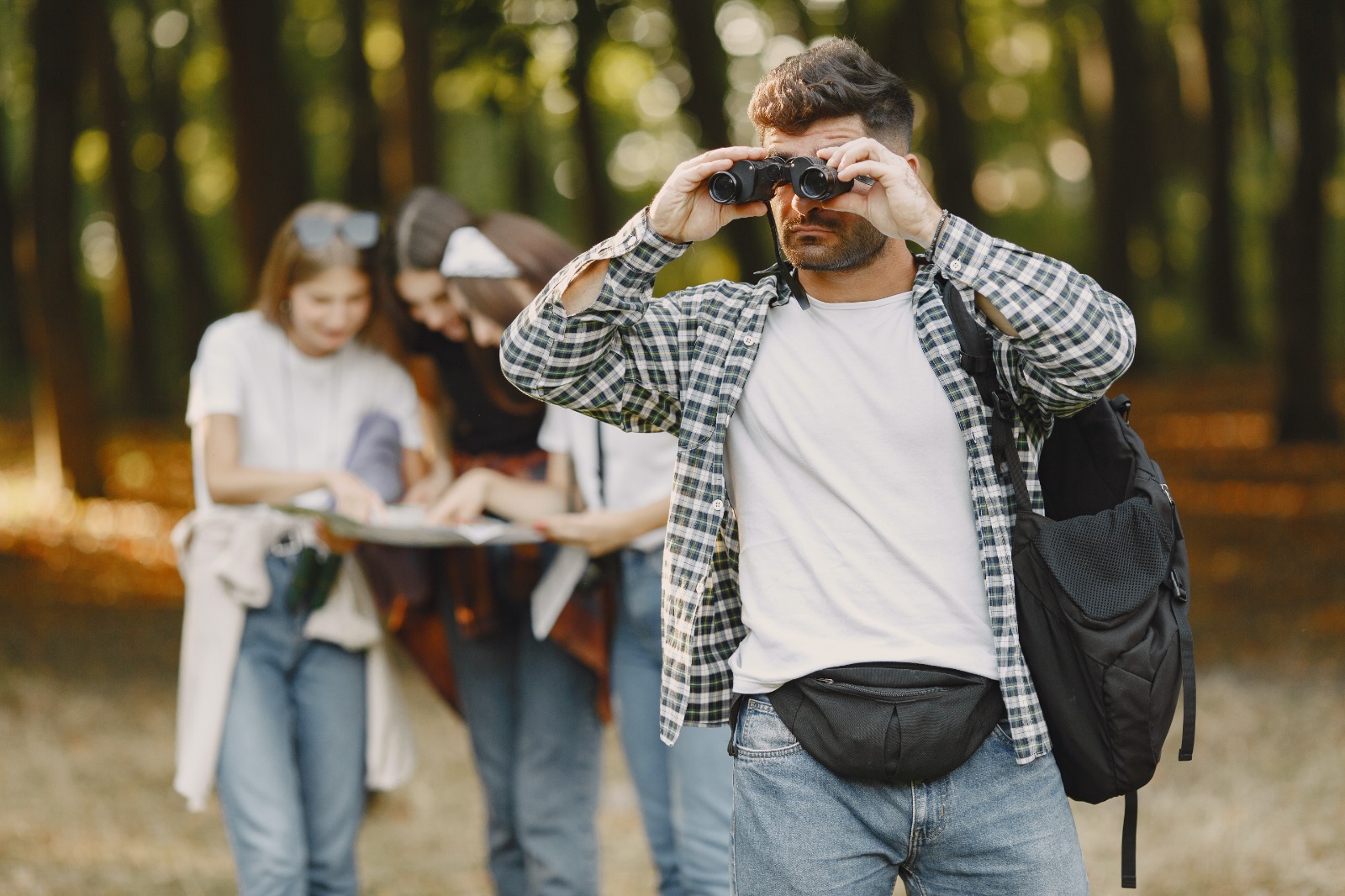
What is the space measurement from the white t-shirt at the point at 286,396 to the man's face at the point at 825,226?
2107 millimetres

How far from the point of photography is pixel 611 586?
4.30 metres

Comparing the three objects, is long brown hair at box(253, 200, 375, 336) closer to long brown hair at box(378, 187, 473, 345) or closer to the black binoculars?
long brown hair at box(378, 187, 473, 345)

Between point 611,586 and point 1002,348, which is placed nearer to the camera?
point 1002,348

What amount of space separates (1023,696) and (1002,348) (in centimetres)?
64

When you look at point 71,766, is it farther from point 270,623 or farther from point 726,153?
point 726,153

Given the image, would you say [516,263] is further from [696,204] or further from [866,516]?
[866,516]

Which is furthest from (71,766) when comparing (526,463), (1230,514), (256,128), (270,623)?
(1230,514)

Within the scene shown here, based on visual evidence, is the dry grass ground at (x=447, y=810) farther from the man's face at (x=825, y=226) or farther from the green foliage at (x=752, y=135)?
the green foliage at (x=752, y=135)

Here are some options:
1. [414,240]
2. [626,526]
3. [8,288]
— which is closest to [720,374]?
[626,526]

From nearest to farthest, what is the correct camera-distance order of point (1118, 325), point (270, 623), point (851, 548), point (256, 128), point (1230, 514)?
point (1118, 325) < point (851, 548) < point (270, 623) < point (256, 128) < point (1230, 514)

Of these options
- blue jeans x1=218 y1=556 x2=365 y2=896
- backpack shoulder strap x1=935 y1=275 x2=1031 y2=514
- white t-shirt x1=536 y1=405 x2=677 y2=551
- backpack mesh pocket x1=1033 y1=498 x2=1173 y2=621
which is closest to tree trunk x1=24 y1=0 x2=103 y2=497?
blue jeans x1=218 y1=556 x2=365 y2=896

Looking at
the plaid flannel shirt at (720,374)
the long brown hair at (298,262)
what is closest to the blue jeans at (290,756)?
the long brown hair at (298,262)

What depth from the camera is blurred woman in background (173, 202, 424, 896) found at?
13.5ft

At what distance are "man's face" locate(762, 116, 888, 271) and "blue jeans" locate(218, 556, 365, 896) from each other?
220 centimetres
